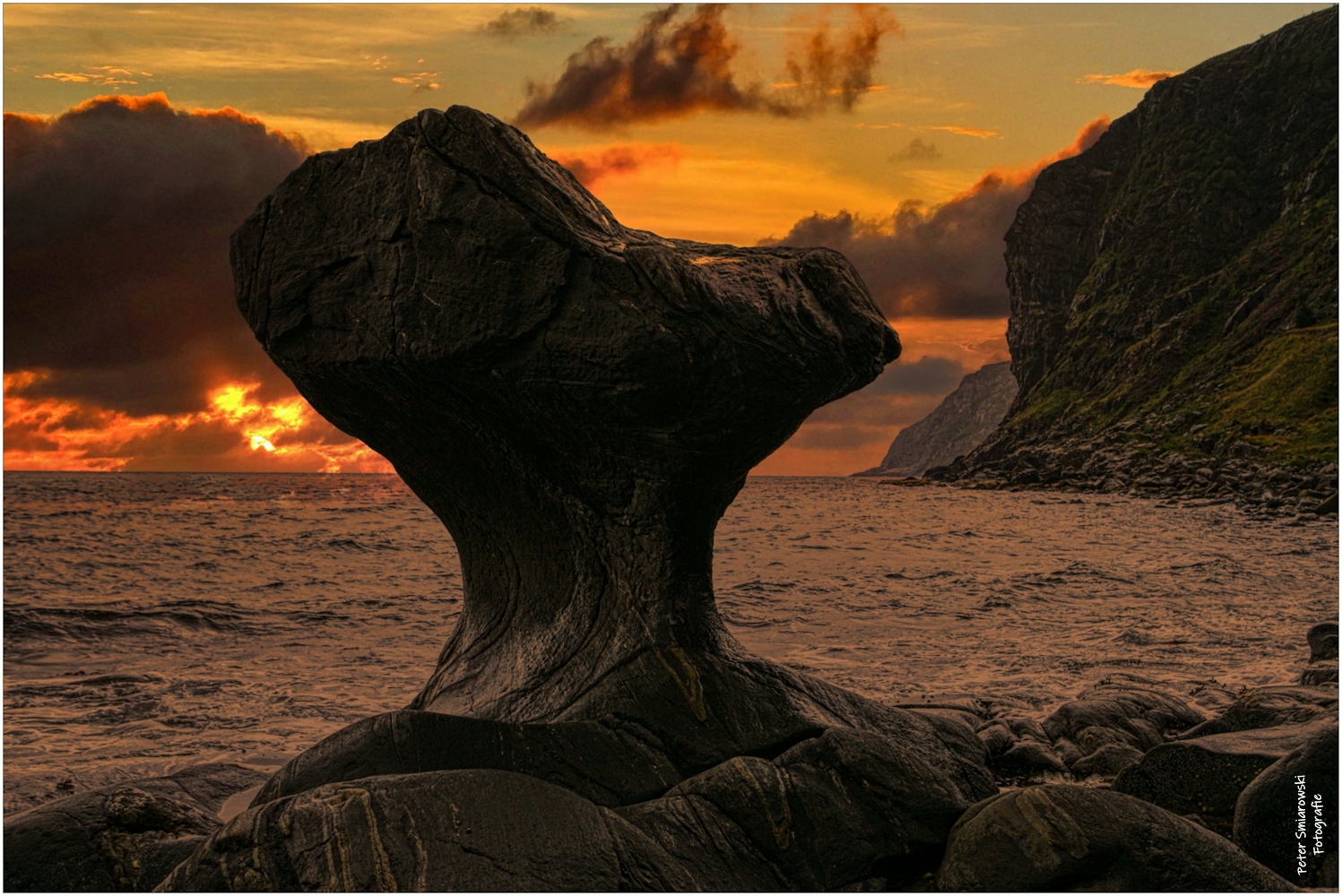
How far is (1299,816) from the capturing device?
18.0ft

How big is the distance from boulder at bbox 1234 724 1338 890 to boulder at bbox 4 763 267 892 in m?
5.71

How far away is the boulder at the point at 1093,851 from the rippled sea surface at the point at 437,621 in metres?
5.63

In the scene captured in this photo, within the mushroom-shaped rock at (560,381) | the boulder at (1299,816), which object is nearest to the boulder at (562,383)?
the mushroom-shaped rock at (560,381)

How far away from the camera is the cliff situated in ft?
188

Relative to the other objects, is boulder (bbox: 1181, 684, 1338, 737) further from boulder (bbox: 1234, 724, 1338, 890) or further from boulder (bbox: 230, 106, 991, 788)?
boulder (bbox: 230, 106, 991, 788)

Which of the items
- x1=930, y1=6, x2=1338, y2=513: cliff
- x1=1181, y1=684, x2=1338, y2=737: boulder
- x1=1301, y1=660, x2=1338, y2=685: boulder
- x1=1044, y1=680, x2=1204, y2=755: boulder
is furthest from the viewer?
x1=930, y1=6, x2=1338, y2=513: cliff

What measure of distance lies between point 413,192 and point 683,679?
3.45 m

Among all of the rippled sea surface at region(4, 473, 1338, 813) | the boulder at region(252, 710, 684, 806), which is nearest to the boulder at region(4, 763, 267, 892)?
the boulder at region(252, 710, 684, 806)

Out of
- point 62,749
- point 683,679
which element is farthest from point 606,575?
point 62,749

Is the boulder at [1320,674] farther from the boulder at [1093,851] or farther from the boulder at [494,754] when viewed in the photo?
the boulder at [494,754]

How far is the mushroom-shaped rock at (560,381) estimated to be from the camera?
19.6ft

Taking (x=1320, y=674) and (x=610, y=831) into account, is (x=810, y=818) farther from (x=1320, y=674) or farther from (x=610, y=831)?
(x=1320, y=674)

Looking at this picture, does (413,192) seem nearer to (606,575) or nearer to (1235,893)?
(606,575)

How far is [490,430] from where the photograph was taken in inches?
269
